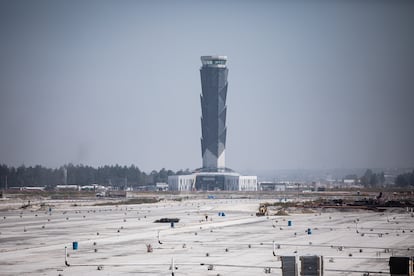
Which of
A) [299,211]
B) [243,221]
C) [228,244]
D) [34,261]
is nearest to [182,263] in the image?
[34,261]

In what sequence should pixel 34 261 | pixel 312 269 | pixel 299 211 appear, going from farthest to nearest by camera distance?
pixel 299 211 → pixel 34 261 → pixel 312 269

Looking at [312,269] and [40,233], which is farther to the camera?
[40,233]

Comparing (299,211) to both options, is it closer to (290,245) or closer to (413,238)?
(413,238)

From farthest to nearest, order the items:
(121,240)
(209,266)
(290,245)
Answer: (121,240) < (290,245) < (209,266)

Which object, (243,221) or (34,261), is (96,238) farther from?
(243,221)

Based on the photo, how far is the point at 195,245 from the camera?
67.2 m

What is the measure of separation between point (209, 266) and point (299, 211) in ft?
277

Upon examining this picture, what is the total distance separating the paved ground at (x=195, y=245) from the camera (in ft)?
167

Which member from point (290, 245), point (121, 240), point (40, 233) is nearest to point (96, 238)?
point (121, 240)

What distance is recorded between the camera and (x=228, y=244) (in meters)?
67.9

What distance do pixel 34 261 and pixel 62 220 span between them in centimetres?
5302

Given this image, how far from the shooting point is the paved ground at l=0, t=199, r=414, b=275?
167 ft

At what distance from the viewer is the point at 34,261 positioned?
54906 mm

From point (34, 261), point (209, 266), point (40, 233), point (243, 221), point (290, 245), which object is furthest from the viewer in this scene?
point (243, 221)
